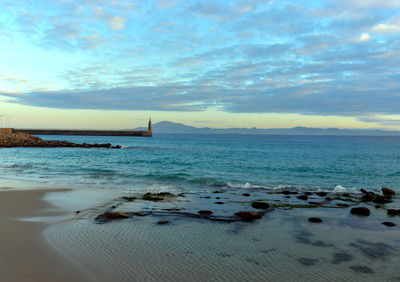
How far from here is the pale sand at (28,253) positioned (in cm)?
533

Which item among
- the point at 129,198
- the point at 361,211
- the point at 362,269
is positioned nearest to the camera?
the point at 362,269

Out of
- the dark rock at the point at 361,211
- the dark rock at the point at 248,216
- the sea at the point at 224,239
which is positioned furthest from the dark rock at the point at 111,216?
the dark rock at the point at 361,211

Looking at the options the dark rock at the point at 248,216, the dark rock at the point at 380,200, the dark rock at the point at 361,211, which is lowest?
the dark rock at the point at 380,200

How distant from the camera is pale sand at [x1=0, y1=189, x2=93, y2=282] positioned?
5332 mm

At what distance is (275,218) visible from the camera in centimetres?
1037

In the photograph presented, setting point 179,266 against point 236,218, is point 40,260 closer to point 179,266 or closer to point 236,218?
point 179,266

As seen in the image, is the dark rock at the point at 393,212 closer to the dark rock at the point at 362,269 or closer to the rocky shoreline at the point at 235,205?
the rocky shoreline at the point at 235,205

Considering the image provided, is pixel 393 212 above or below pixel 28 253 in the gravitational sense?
below

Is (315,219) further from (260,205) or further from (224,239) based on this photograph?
(224,239)

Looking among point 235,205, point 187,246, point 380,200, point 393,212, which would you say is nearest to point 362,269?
point 187,246

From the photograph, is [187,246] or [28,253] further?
[187,246]

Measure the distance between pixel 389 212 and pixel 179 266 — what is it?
9991 mm

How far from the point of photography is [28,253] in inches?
250

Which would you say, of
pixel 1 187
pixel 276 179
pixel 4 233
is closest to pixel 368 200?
pixel 276 179
